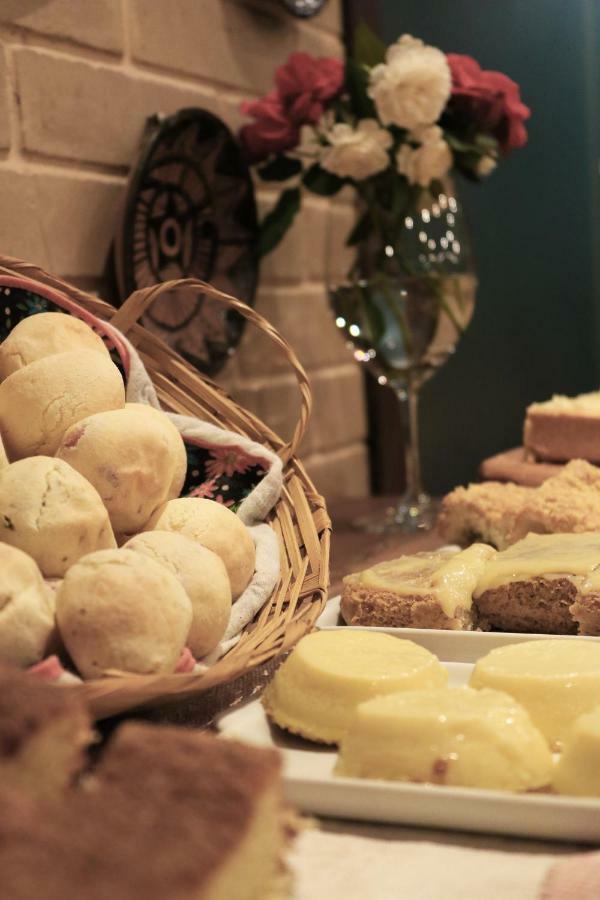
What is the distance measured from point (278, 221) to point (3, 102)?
23.7 inches

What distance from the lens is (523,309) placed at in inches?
95.3

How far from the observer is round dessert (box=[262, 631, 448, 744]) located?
2.62 feet

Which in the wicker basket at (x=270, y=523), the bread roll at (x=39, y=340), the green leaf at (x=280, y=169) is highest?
the green leaf at (x=280, y=169)

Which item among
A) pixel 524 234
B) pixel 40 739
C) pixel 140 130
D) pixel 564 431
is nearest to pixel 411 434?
pixel 564 431

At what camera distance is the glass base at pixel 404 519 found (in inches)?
69.1

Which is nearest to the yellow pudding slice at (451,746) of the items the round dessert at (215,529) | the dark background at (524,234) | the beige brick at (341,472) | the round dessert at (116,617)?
the round dessert at (116,617)

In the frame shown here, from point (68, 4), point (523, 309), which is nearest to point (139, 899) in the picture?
point (68, 4)

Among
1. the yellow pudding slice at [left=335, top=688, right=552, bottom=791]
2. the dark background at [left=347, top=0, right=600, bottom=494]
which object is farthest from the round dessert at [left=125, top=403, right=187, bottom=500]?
the dark background at [left=347, top=0, right=600, bottom=494]

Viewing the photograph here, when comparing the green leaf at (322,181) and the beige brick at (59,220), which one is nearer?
the beige brick at (59,220)

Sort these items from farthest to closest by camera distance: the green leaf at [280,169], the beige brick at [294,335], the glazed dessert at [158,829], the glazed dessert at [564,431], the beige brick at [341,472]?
the beige brick at [341,472] → the beige brick at [294,335] → the green leaf at [280,169] → the glazed dessert at [564,431] → the glazed dessert at [158,829]

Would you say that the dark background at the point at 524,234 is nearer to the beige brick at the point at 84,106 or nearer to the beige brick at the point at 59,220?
the beige brick at the point at 84,106

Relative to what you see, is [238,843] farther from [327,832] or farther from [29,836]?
[327,832]

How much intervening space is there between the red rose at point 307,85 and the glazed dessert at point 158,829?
54.7 inches

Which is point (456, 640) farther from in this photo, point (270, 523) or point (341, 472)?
point (341, 472)
